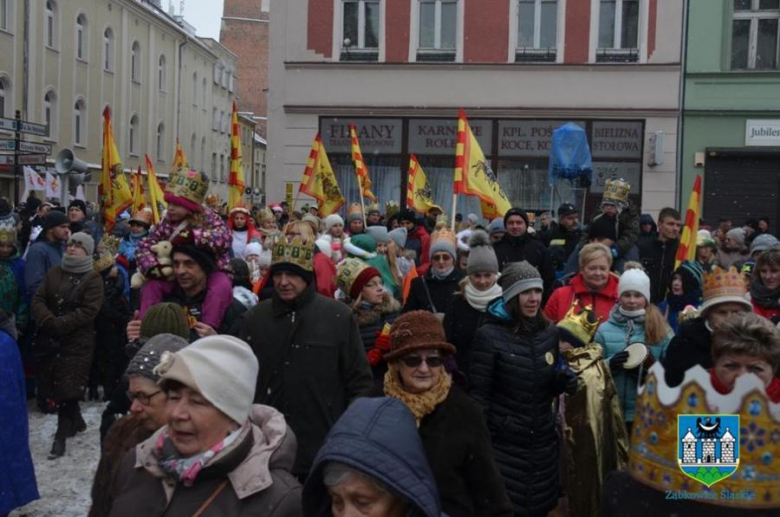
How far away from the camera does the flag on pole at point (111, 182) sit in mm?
12852

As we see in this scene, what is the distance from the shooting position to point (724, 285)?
15.3 feet

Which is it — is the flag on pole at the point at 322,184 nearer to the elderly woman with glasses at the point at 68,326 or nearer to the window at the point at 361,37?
the window at the point at 361,37

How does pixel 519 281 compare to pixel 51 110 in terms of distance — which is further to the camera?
pixel 51 110

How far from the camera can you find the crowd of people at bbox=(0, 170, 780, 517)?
270 cm

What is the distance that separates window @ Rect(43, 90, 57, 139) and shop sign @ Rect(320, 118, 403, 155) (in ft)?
56.6

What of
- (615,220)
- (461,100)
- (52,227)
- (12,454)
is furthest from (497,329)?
(461,100)

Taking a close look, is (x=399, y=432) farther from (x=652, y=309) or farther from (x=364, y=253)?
(x=364, y=253)

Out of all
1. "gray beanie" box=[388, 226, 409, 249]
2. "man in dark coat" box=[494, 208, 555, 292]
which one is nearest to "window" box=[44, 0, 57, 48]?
"gray beanie" box=[388, 226, 409, 249]

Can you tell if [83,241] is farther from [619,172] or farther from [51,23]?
[51,23]

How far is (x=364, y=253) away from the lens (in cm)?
774

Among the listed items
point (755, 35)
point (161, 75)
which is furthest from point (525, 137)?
point (161, 75)

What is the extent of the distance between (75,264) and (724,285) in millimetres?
5599

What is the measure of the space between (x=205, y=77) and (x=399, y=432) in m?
52.4

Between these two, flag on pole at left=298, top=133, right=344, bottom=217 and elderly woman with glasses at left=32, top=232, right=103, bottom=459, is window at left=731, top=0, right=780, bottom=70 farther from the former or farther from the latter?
elderly woman with glasses at left=32, top=232, right=103, bottom=459
